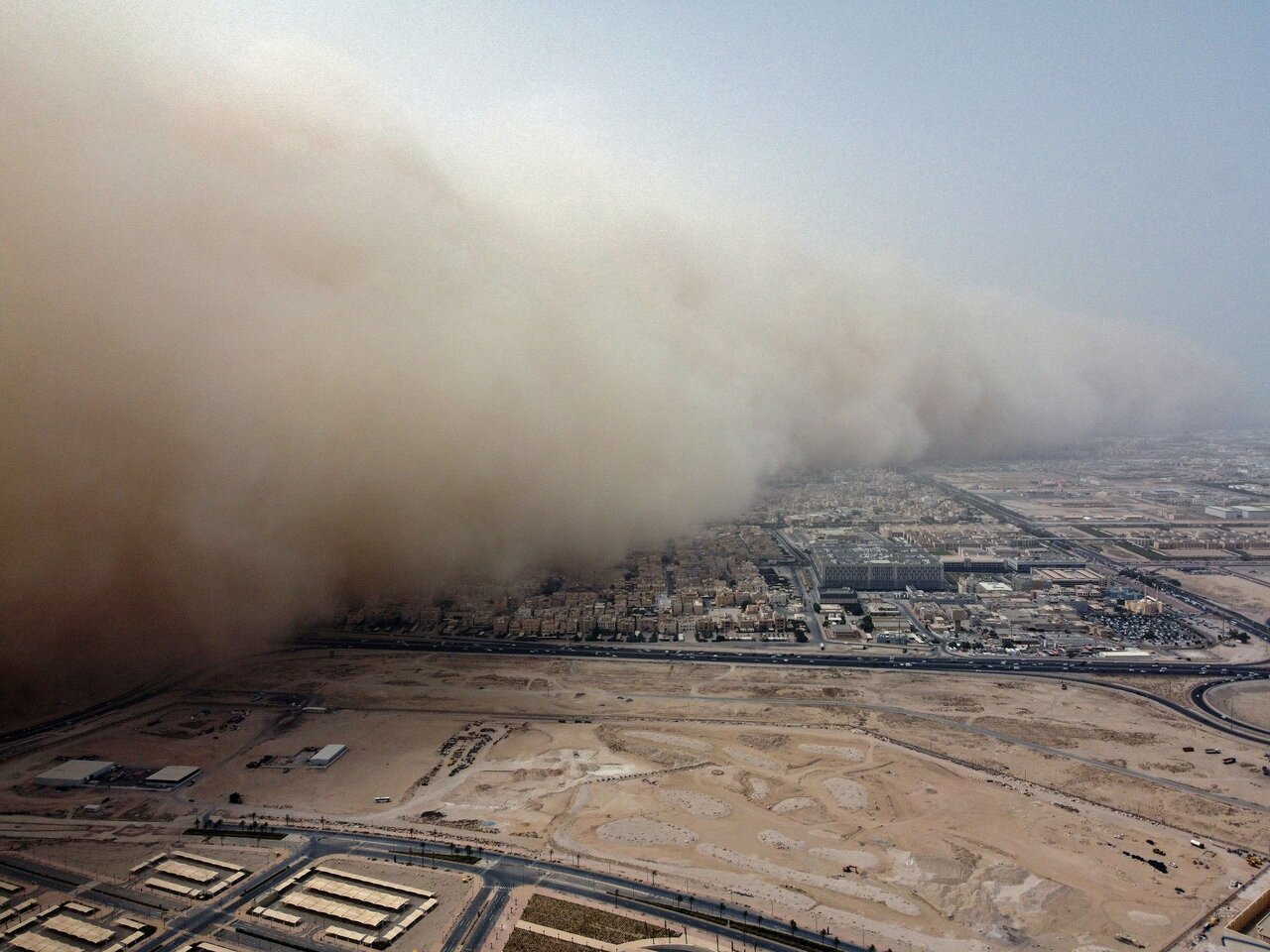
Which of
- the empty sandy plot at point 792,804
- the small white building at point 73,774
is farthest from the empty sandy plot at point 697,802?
the small white building at point 73,774

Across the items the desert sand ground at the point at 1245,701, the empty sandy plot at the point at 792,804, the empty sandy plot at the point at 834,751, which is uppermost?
the empty sandy plot at the point at 834,751

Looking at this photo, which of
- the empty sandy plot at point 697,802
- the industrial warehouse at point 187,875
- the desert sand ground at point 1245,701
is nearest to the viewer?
the industrial warehouse at point 187,875

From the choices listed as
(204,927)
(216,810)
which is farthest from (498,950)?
(216,810)

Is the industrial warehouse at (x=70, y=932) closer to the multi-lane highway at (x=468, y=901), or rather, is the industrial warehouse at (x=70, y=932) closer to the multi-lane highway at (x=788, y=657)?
the multi-lane highway at (x=468, y=901)

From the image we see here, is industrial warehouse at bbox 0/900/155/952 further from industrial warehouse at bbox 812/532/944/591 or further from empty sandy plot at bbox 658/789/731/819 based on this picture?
industrial warehouse at bbox 812/532/944/591

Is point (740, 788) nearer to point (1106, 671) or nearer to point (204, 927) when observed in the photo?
point (204, 927)

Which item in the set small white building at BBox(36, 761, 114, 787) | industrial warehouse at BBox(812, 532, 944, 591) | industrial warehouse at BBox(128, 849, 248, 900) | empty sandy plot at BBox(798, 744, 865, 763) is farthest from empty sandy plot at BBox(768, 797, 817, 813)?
industrial warehouse at BBox(812, 532, 944, 591)

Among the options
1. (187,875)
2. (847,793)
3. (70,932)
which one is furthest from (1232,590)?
(70,932)

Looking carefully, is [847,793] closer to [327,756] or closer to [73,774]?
[327,756]
